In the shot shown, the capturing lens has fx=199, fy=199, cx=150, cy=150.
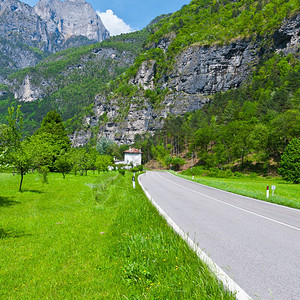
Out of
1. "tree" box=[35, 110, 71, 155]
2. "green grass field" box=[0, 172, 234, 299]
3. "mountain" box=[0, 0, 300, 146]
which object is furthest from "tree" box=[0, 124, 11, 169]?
"mountain" box=[0, 0, 300, 146]

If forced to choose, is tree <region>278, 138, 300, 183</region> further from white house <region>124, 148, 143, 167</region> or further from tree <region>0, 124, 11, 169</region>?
white house <region>124, 148, 143, 167</region>

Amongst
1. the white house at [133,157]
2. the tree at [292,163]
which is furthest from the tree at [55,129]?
the white house at [133,157]

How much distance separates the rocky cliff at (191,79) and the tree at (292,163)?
85.9 metres

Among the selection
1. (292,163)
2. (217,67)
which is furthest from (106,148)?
(292,163)

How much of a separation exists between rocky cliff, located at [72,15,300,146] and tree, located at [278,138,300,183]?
85.9 m

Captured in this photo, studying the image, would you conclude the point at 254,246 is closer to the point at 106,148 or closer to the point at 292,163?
the point at 292,163

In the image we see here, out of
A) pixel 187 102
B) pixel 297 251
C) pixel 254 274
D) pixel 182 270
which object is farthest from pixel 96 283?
pixel 187 102

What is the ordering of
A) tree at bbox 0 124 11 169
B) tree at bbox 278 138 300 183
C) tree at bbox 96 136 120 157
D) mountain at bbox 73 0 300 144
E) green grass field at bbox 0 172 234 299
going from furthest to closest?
1. tree at bbox 96 136 120 157
2. mountain at bbox 73 0 300 144
3. tree at bbox 278 138 300 183
4. tree at bbox 0 124 11 169
5. green grass field at bbox 0 172 234 299

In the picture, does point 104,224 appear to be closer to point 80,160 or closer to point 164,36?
point 80,160

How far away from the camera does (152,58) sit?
163625 millimetres

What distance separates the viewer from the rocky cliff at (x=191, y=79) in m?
108

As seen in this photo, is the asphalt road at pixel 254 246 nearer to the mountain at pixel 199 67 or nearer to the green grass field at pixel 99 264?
the green grass field at pixel 99 264

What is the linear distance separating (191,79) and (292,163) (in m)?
107

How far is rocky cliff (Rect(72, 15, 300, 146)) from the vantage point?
108 m
